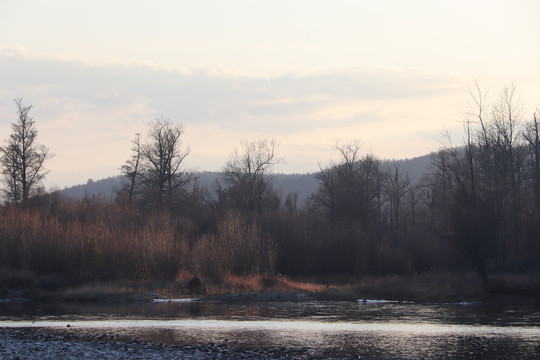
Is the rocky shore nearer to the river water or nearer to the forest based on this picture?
the river water

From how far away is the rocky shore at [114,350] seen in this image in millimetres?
22828

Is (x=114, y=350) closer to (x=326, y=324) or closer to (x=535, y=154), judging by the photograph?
(x=326, y=324)

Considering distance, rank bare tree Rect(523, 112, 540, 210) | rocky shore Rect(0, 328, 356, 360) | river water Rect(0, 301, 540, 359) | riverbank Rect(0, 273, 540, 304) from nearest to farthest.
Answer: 1. rocky shore Rect(0, 328, 356, 360)
2. river water Rect(0, 301, 540, 359)
3. riverbank Rect(0, 273, 540, 304)
4. bare tree Rect(523, 112, 540, 210)

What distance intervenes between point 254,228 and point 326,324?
26833 mm

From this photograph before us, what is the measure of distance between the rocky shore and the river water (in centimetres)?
171

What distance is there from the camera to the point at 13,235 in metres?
58.5

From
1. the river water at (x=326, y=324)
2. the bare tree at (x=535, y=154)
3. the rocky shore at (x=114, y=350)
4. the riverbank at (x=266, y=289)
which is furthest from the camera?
the bare tree at (x=535, y=154)

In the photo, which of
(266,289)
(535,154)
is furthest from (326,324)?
(535,154)

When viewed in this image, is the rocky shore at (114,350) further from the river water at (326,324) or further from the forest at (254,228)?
the forest at (254,228)

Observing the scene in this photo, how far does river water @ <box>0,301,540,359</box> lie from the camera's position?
25.8m

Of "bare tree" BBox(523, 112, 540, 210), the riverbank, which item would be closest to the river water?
the riverbank

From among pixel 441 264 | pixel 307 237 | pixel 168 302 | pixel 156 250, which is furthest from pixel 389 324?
pixel 307 237

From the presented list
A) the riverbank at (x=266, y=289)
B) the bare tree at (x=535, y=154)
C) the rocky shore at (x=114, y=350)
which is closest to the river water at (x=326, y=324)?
the rocky shore at (x=114, y=350)

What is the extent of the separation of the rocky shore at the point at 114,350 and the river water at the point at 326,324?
1.71 m
